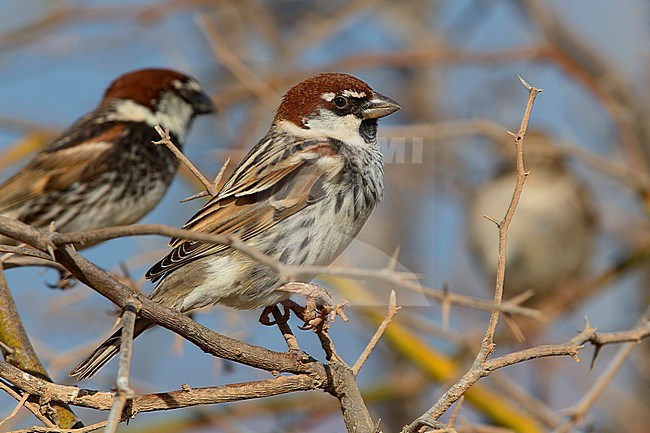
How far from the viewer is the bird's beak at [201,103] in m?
4.25

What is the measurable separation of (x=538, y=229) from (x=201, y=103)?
1.64 metres

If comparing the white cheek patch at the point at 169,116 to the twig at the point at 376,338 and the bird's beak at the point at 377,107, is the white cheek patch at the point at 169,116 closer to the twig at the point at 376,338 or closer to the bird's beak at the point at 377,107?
the bird's beak at the point at 377,107

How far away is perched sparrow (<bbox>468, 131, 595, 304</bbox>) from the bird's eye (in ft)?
4.71

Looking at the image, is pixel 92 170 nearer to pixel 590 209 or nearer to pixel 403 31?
pixel 590 209

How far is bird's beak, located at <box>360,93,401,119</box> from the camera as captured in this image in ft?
9.85

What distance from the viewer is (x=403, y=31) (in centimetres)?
613

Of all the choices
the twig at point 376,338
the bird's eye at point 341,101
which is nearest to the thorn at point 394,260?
the twig at point 376,338

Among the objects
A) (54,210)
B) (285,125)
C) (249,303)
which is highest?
(54,210)

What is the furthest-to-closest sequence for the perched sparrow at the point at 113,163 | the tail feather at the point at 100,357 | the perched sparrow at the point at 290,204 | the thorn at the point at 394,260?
the perched sparrow at the point at 113,163, the perched sparrow at the point at 290,204, the tail feather at the point at 100,357, the thorn at the point at 394,260

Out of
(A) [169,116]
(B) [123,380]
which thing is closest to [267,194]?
(B) [123,380]

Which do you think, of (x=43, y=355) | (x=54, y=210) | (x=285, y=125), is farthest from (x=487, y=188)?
(x=43, y=355)

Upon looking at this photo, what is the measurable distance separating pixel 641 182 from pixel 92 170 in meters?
2.25

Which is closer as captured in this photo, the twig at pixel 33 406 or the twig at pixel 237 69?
the twig at pixel 33 406

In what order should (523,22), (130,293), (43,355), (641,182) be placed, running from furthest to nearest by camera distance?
(523,22) → (641,182) → (43,355) → (130,293)
